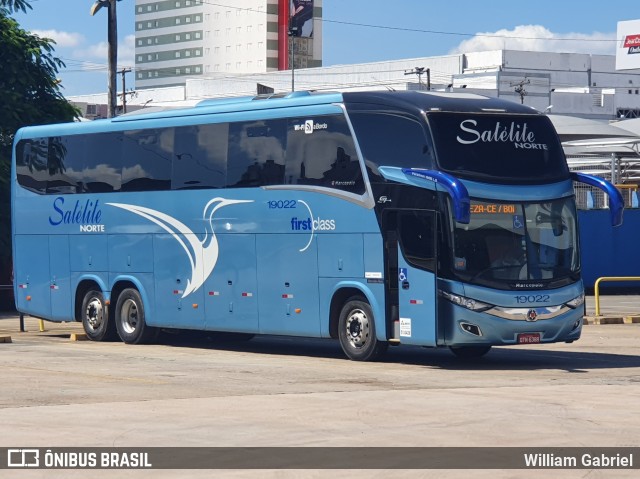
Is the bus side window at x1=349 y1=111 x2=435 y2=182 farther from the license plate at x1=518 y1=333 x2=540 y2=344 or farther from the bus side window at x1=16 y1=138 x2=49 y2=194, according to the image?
the bus side window at x1=16 y1=138 x2=49 y2=194

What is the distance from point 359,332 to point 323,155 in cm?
289

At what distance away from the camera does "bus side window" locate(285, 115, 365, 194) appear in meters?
21.0

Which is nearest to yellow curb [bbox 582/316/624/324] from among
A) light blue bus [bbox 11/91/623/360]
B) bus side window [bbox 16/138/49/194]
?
light blue bus [bbox 11/91/623/360]

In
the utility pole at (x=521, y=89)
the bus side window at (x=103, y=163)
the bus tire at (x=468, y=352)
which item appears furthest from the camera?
the utility pole at (x=521, y=89)

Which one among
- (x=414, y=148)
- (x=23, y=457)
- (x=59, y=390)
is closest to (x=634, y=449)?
(x=23, y=457)

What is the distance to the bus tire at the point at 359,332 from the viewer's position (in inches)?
824

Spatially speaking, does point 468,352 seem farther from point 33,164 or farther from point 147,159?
point 33,164

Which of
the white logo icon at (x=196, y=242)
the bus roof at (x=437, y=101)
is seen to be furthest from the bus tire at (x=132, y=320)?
the bus roof at (x=437, y=101)

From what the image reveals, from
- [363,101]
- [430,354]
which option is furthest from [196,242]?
[363,101]

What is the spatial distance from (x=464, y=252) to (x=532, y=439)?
7.89 meters

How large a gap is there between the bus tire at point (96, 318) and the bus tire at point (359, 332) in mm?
6811

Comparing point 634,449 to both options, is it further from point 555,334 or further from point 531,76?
point 531,76

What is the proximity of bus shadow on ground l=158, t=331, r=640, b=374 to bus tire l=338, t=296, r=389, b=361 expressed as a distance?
392 mm

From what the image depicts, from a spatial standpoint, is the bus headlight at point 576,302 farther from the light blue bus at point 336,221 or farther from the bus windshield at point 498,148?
the bus windshield at point 498,148
